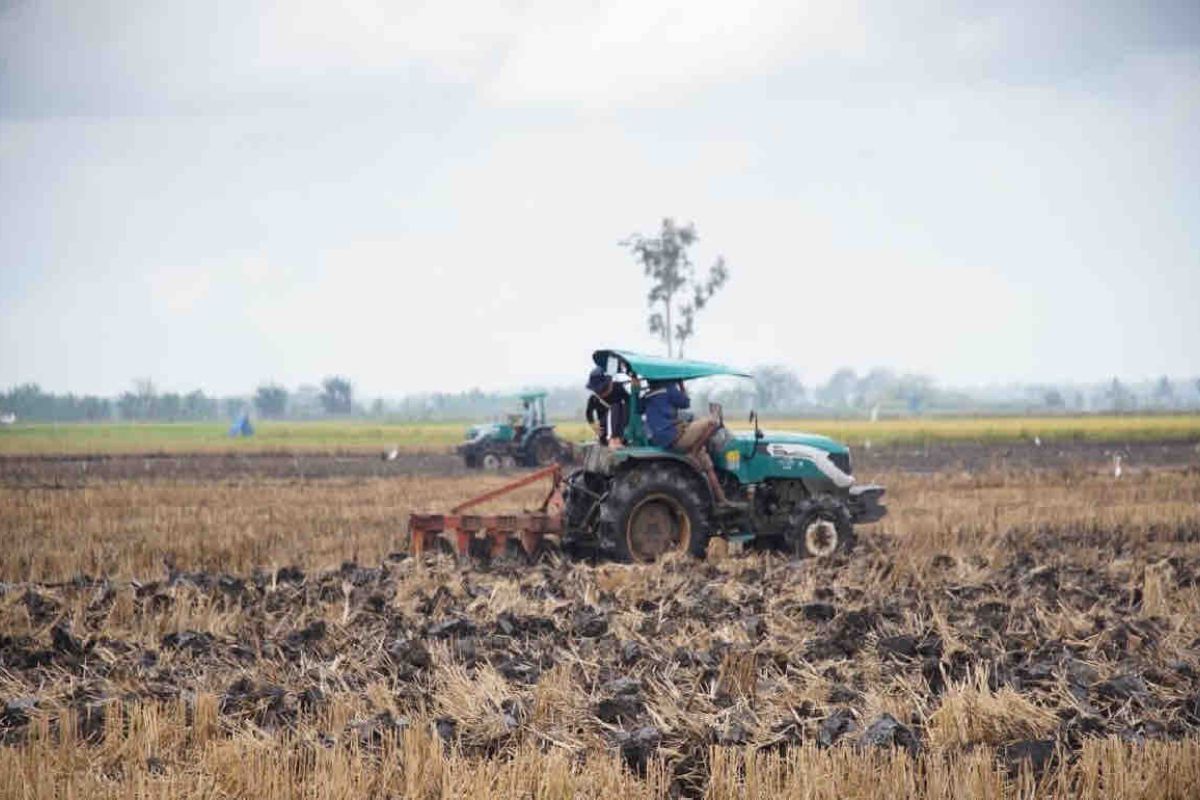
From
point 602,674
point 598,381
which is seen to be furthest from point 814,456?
point 602,674

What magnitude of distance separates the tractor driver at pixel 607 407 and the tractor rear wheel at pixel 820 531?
79.6 inches

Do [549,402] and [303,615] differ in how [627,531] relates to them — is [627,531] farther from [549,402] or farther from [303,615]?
[549,402]

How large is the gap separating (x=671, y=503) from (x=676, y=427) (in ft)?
2.48

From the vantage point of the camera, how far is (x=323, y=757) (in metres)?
6.03

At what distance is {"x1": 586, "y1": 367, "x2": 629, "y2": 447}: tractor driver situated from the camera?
42.1 feet

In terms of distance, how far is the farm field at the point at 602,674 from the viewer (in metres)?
5.92

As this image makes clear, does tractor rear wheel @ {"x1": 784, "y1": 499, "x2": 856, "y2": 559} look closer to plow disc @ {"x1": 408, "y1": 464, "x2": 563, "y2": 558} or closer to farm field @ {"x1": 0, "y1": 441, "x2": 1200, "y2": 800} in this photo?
farm field @ {"x1": 0, "y1": 441, "x2": 1200, "y2": 800}

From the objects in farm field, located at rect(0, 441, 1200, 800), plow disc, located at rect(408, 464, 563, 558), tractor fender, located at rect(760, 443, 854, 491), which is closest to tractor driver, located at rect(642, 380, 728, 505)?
tractor fender, located at rect(760, 443, 854, 491)

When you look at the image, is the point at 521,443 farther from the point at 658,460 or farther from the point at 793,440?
the point at 658,460

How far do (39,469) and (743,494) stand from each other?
91.1 ft

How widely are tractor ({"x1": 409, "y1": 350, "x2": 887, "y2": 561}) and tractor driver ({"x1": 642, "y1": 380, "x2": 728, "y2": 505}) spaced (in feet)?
0.30

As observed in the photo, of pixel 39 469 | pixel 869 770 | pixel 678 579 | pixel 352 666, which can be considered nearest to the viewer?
pixel 869 770

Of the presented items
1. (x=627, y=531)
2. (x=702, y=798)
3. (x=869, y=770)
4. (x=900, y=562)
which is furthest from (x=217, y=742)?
(x=900, y=562)

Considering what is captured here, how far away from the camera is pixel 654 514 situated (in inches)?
507
